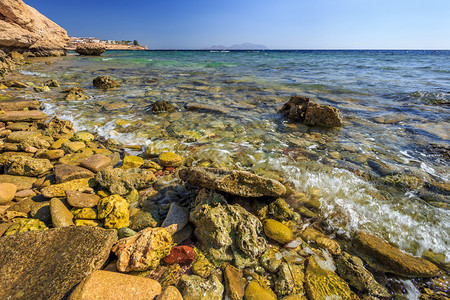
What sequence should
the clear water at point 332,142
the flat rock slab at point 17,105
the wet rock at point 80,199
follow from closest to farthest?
the wet rock at point 80,199 → the clear water at point 332,142 → the flat rock slab at point 17,105

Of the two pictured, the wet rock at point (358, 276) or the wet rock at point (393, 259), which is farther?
the wet rock at point (393, 259)

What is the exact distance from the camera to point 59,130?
4699 millimetres

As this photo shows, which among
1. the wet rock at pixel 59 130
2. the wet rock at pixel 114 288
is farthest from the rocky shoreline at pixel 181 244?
the wet rock at pixel 59 130

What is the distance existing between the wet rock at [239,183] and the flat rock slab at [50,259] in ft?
3.71

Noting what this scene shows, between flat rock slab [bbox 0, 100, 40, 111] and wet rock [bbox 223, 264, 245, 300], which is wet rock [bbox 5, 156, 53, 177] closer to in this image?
wet rock [bbox 223, 264, 245, 300]

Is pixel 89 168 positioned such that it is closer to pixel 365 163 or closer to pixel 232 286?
pixel 232 286

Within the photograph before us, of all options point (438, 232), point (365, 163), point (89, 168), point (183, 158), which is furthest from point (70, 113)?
point (438, 232)

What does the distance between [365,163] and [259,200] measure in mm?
2436

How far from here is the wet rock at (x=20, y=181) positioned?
9.64 ft

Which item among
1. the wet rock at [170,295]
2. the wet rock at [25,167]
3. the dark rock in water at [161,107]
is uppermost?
the dark rock in water at [161,107]

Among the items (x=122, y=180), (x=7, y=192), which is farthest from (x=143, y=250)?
(x=7, y=192)

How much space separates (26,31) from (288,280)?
40055mm

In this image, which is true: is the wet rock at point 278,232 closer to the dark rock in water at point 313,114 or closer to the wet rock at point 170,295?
the wet rock at point 170,295

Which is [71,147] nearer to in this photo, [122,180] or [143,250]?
[122,180]
